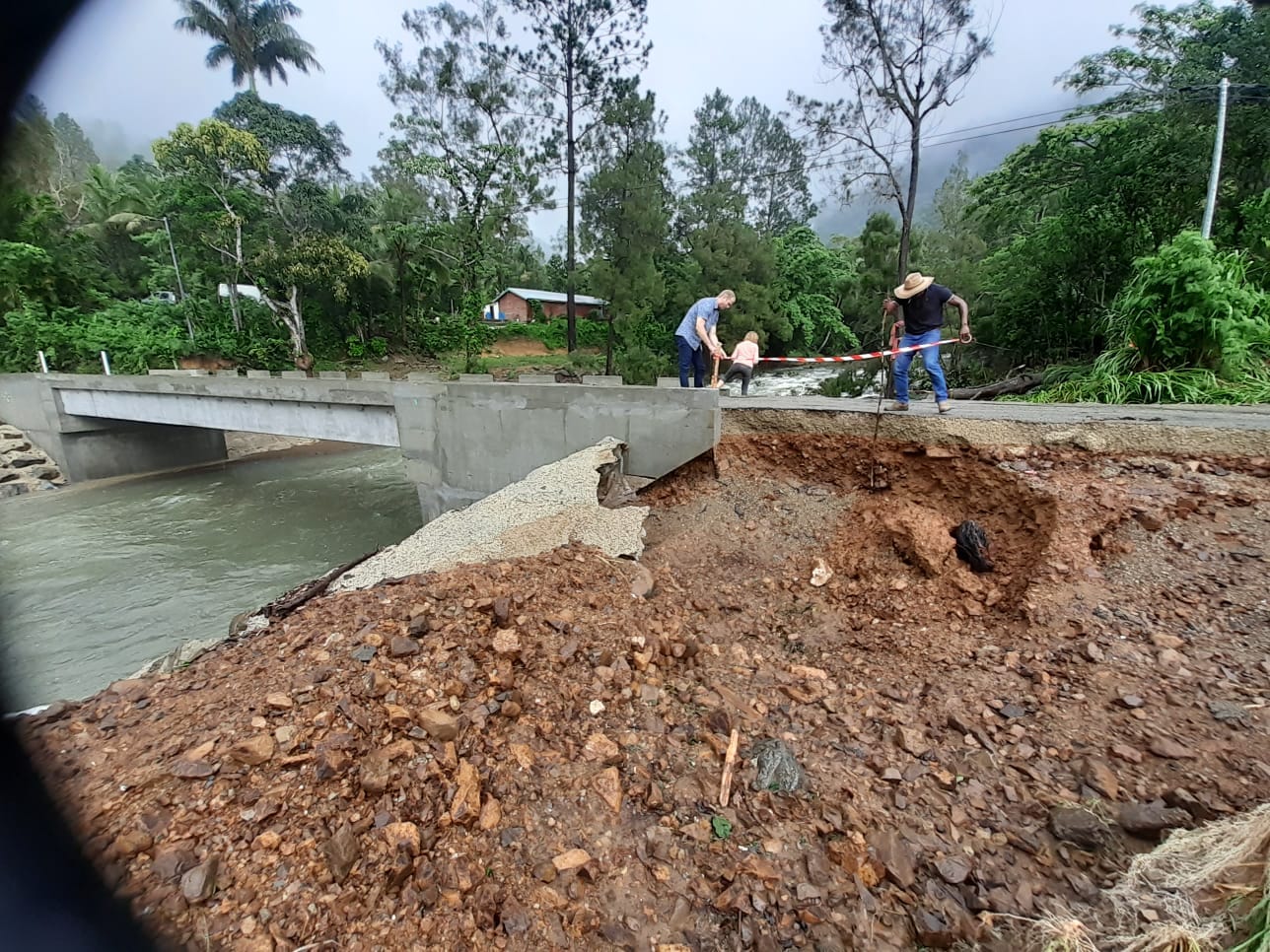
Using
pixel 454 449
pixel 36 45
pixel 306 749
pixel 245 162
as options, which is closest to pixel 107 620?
pixel 454 449

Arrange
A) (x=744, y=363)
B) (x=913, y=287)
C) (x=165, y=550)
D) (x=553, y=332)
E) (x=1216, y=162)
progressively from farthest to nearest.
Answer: (x=553, y=332) → (x=165, y=550) → (x=744, y=363) → (x=1216, y=162) → (x=913, y=287)

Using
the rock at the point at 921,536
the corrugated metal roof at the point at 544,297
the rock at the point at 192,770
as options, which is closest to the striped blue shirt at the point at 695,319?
the rock at the point at 921,536

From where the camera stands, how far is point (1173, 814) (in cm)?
190

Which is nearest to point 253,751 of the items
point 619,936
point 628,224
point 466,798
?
point 466,798

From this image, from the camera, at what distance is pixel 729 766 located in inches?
94.1

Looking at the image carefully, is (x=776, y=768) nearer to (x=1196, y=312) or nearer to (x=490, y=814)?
(x=490, y=814)

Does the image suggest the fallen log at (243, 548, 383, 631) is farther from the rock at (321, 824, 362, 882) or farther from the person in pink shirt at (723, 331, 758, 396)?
the person in pink shirt at (723, 331, 758, 396)

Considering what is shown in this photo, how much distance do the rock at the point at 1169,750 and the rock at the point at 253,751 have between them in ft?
11.4

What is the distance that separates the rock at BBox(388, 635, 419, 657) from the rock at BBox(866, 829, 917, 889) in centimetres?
224

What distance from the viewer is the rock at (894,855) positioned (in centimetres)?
189

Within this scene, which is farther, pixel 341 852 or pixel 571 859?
pixel 571 859

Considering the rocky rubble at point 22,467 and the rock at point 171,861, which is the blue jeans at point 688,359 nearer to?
the rock at point 171,861

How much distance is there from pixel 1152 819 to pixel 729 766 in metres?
1.47

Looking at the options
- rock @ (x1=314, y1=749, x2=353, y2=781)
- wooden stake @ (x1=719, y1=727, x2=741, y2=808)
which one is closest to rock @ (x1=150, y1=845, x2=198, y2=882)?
rock @ (x1=314, y1=749, x2=353, y2=781)
